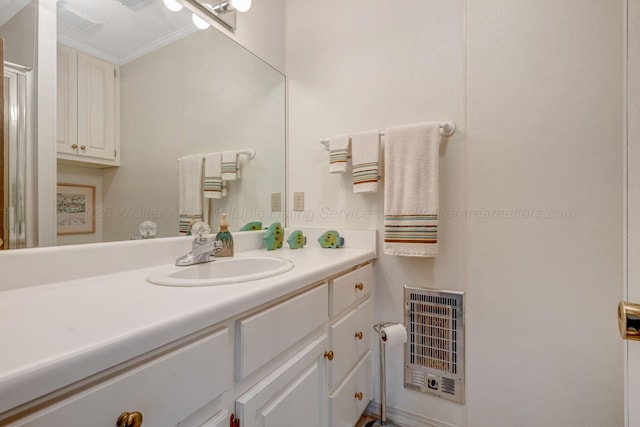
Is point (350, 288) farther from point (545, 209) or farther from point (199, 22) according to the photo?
point (199, 22)

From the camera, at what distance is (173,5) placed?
44.4 inches

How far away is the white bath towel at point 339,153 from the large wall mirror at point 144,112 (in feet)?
1.47

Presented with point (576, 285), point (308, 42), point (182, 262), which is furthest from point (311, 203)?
point (576, 285)

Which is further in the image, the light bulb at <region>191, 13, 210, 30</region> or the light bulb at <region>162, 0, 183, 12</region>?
the light bulb at <region>191, 13, 210, 30</region>

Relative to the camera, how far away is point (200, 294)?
63 centimetres

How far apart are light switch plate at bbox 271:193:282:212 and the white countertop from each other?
89 centimetres

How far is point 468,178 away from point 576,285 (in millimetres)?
573

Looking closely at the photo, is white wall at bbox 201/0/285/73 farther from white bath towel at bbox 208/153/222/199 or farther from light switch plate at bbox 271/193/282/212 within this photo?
light switch plate at bbox 271/193/282/212

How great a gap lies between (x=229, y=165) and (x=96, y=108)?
58 centimetres

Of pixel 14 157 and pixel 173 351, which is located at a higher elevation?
pixel 14 157

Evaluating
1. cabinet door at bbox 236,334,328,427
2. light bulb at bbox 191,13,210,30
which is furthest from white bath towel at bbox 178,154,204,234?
cabinet door at bbox 236,334,328,427

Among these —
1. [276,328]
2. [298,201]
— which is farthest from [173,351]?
[298,201]

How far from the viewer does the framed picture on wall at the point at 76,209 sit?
807 millimetres

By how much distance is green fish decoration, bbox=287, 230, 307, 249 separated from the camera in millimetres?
1479
